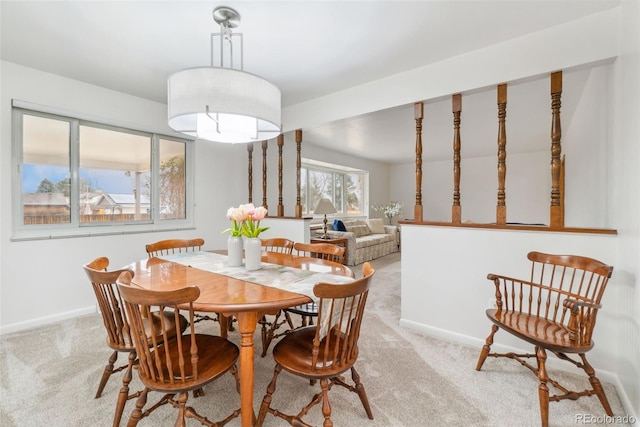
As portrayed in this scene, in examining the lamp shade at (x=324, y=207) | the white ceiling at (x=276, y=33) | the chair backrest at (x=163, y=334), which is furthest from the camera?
the lamp shade at (x=324, y=207)

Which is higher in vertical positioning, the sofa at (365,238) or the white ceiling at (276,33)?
the white ceiling at (276,33)

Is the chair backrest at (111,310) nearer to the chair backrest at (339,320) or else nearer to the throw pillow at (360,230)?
the chair backrest at (339,320)

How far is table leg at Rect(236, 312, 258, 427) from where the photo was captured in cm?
134

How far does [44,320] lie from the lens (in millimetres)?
2736

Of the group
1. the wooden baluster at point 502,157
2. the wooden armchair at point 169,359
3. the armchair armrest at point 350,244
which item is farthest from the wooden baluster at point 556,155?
the armchair armrest at point 350,244

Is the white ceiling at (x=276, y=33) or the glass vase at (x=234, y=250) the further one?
the glass vase at (x=234, y=250)

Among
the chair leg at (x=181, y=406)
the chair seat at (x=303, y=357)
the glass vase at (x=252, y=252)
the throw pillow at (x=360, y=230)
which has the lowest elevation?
the chair leg at (x=181, y=406)

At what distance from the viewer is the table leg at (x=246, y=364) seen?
134 centimetres

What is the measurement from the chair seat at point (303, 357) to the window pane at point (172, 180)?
9.16 ft

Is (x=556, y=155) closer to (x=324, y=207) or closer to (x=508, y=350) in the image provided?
(x=508, y=350)

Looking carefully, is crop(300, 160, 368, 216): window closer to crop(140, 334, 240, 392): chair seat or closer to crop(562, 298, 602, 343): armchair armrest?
crop(140, 334, 240, 392): chair seat

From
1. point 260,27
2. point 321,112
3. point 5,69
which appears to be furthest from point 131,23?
point 321,112

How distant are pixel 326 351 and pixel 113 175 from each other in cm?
329

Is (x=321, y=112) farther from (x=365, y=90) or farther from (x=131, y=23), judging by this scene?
(x=131, y=23)
